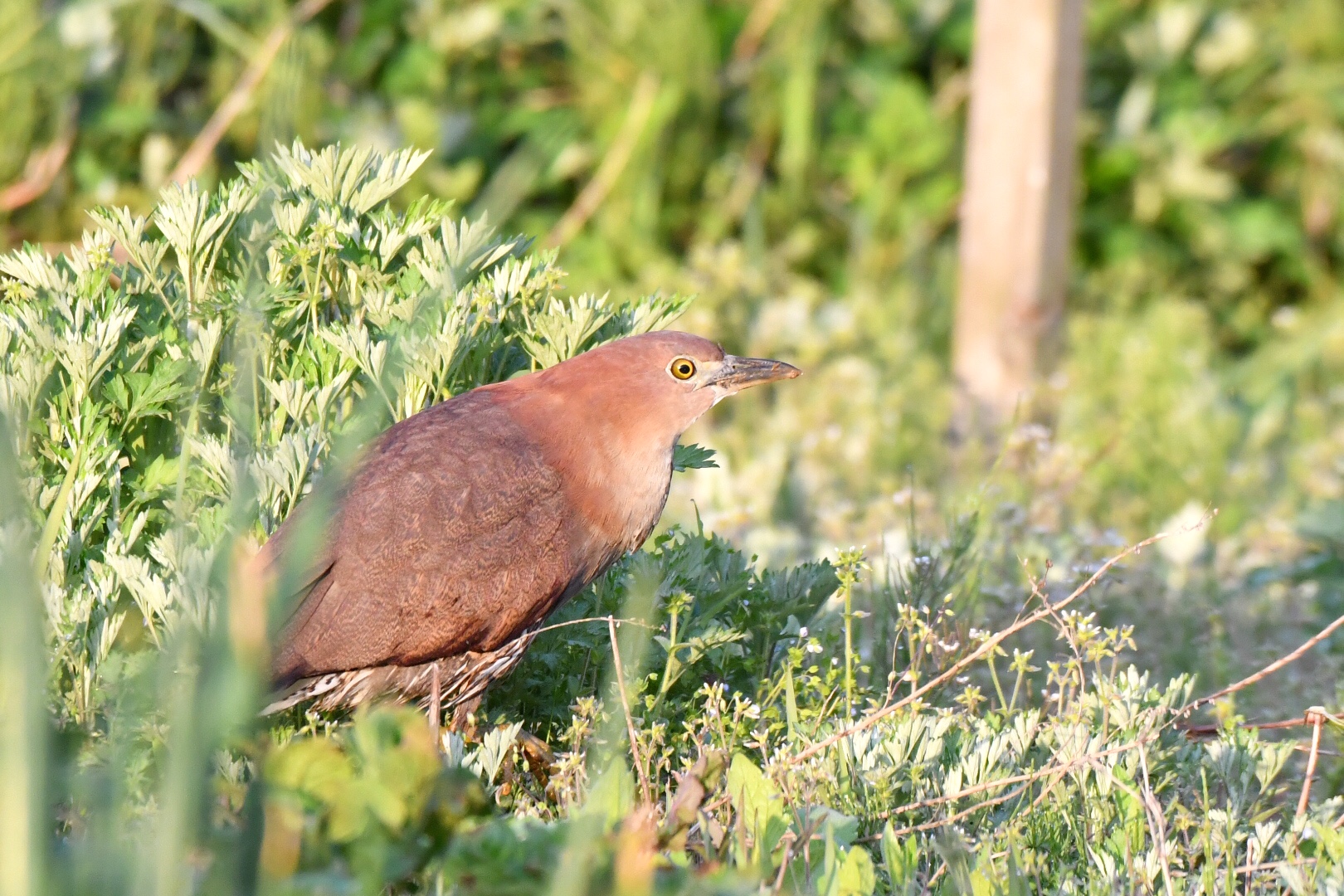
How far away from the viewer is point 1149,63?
7.14 meters

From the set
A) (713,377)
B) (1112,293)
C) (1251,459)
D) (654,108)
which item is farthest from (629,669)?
(1112,293)

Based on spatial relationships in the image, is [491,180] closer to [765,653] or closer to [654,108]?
[654,108]

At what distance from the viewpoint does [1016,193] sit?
216 inches

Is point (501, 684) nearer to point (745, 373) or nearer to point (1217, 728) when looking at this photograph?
point (745, 373)

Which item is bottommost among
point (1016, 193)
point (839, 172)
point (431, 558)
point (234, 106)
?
point (431, 558)

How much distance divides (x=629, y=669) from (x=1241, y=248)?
567 cm

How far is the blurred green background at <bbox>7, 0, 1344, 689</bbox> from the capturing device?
521 cm

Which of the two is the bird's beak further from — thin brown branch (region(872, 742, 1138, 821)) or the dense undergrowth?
thin brown branch (region(872, 742, 1138, 821))

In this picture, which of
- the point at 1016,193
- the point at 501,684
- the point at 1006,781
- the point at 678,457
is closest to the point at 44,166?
the point at 1016,193

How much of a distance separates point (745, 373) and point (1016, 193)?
2.92 meters

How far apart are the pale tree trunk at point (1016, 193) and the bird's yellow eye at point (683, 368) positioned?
2.79 m

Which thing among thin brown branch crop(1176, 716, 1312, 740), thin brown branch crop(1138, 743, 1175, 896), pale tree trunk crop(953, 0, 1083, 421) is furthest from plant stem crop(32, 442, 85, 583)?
pale tree trunk crop(953, 0, 1083, 421)

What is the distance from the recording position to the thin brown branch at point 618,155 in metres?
6.48

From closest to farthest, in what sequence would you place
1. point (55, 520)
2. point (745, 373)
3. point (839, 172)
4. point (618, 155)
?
point (55, 520)
point (745, 373)
point (618, 155)
point (839, 172)
